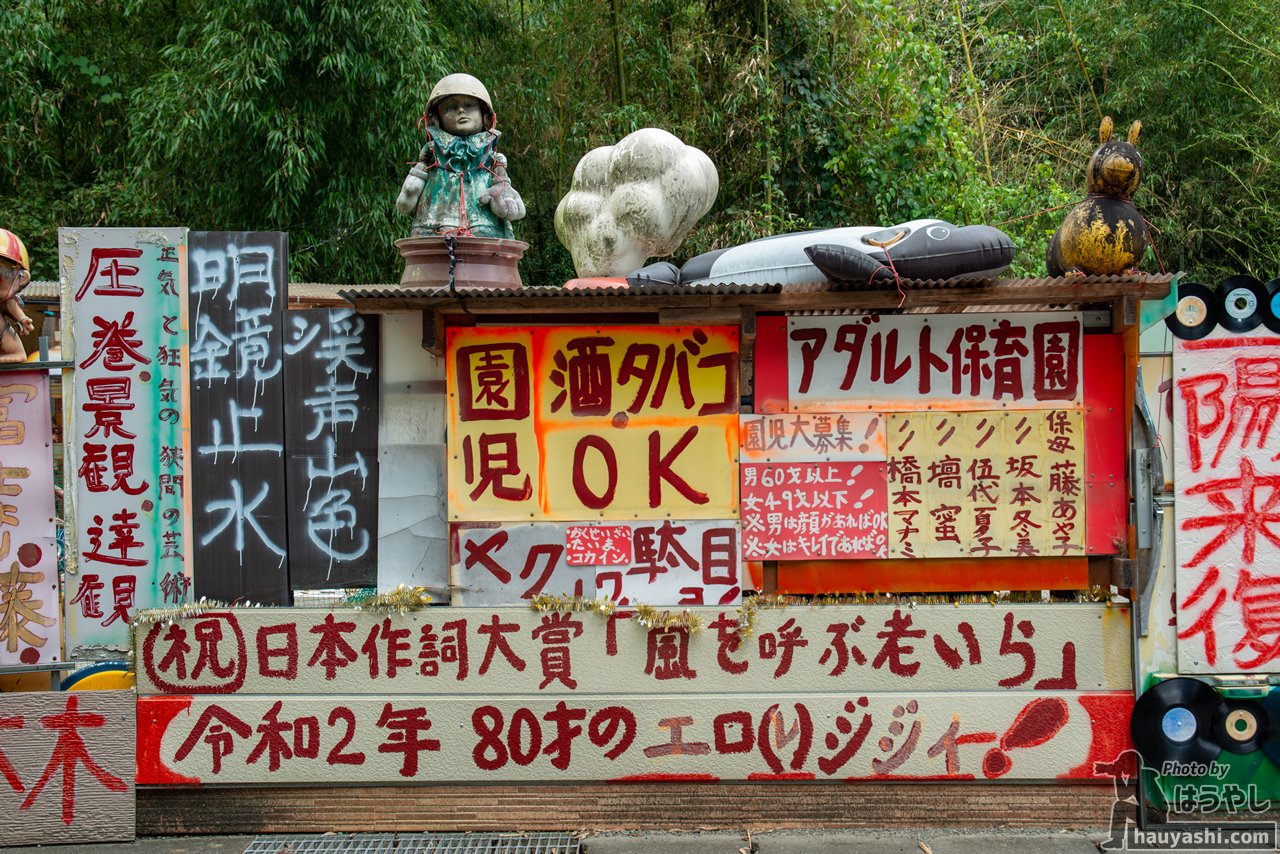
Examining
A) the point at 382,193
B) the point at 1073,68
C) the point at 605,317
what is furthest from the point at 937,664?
the point at 1073,68

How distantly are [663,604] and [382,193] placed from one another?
658 cm

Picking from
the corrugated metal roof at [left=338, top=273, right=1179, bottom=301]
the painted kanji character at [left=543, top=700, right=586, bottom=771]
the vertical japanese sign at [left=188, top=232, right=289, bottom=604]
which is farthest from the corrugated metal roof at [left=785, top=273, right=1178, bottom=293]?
the vertical japanese sign at [left=188, top=232, right=289, bottom=604]

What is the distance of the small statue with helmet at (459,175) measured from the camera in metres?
5.80

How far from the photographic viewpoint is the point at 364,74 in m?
9.65

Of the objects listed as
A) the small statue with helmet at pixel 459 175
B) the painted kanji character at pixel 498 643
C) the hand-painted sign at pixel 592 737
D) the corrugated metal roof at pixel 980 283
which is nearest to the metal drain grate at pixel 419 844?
the hand-painted sign at pixel 592 737

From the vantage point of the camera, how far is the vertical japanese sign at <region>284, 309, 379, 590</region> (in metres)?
5.16

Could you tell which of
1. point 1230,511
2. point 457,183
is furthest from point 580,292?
point 1230,511

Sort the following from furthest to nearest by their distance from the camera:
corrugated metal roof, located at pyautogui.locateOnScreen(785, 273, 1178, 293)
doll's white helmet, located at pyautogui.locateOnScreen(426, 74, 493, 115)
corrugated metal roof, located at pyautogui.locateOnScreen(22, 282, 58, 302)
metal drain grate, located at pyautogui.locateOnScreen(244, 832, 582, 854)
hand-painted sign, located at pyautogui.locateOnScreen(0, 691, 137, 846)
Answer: corrugated metal roof, located at pyautogui.locateOnScreen(22, 282, 58, 302), doll's white helmet, located at pyautogui.locateOnScreen(426, 74, 493, 115), hand-painted sign, located at pyautogui.locateOnScreen(0, 691, 137, 846), metal drain grate, located at pyautogui.locateOnScreen(244, 832, 582, 854), corrugated metal roof, located at pyautogui.locateOnScreen(785, 273, 1178, 293)

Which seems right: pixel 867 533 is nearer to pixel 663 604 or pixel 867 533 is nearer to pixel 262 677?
pixel 663 604

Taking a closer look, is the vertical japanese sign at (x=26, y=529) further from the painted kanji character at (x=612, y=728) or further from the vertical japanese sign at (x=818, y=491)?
the vertical japanese sign at (x=818, y=491)

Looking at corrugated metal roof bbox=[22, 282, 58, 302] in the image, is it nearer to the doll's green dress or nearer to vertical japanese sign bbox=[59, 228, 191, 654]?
vertical japanese sign bbox=[59, 228, 191, 654]

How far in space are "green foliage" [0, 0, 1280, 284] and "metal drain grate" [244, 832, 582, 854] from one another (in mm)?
6306

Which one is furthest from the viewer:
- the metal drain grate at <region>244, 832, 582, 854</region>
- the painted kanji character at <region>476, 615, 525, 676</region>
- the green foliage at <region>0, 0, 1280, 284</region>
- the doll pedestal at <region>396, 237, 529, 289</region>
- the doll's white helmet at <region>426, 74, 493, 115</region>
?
the green foliage at <region>0, 0, 1280, 284</region>

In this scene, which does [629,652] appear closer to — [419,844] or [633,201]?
[419,844]
